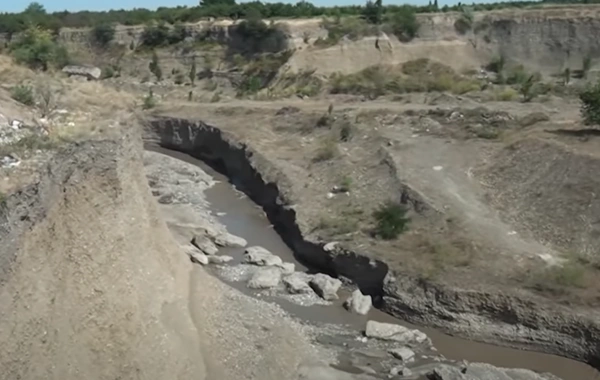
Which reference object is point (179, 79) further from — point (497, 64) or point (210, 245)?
point (210, 245)

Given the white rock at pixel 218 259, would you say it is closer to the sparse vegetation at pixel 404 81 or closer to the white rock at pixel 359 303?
the white rock at pixel 359 303

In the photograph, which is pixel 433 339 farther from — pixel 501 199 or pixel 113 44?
pixel 113 44

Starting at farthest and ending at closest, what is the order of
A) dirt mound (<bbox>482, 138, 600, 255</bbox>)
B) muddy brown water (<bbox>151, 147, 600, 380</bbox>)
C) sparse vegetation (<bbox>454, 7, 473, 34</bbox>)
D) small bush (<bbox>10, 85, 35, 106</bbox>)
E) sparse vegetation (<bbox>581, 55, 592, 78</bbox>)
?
sparse vegetation (<bbox>454, 7, 473, 34</bbox>)
sparse vegetation (<bbox>581, 55, 592, 78</bbox>)
dirt mound (<bbox>482, 138, 600, 255</bbox>)
muddy brown water (<bbox>151, 147, 600, 380</bbox>)
small bush (<bbox>10, 85, 35, 106</bbox>)

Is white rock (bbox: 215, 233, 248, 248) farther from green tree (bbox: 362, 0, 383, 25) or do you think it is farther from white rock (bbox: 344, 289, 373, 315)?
green tree (bbox: 362, 0, 383, 25)

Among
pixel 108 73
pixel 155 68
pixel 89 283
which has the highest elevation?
pixel 89 283

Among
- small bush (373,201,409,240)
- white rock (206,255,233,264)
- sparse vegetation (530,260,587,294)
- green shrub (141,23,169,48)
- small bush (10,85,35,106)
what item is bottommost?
white rock (206,255,233,264)

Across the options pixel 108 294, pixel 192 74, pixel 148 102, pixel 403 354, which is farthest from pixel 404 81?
pixel 108 294

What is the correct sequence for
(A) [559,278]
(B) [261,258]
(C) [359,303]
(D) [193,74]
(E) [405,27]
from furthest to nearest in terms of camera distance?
(E) [405,27], (D) [193,74], (B) [261,258], (C) [359,303], (A) [559,278]

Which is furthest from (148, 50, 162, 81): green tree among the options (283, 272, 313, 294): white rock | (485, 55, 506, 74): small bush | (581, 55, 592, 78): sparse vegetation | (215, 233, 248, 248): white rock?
(283, 272, 313, 294): white rock
